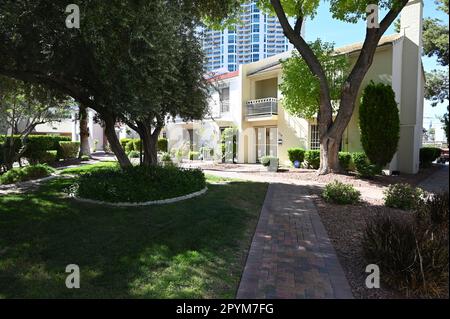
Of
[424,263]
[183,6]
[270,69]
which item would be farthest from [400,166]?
[424,263]

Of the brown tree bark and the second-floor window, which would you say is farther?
the second-floor window

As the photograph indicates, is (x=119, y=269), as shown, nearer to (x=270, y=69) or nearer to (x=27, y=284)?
(x=27, y=284)

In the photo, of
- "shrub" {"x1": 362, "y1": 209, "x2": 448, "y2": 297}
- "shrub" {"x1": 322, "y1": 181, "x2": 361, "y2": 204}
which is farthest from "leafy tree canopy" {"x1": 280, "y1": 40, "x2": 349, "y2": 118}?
"shrub" {"x1": 362, "y1": 209, "x2": 448, "y2": 297}

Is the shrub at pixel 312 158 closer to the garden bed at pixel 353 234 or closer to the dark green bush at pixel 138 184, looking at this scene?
the garden bed at pixel 353 234

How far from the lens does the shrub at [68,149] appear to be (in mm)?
20203

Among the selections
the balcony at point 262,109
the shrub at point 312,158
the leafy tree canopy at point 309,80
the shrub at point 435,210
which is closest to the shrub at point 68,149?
the balcony at point 262,109

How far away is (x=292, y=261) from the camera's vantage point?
4.60 metres

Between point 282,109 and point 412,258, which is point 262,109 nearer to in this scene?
point 282,109

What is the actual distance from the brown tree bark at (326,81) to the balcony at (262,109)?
647cm

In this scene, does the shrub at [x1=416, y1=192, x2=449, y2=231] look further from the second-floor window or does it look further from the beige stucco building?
the second-floor window

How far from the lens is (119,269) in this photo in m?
4.25

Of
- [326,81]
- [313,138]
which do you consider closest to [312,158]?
[313,138]

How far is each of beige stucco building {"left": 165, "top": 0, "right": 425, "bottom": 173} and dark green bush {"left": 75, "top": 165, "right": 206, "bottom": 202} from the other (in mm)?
4327

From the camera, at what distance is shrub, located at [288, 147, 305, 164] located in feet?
59.8
